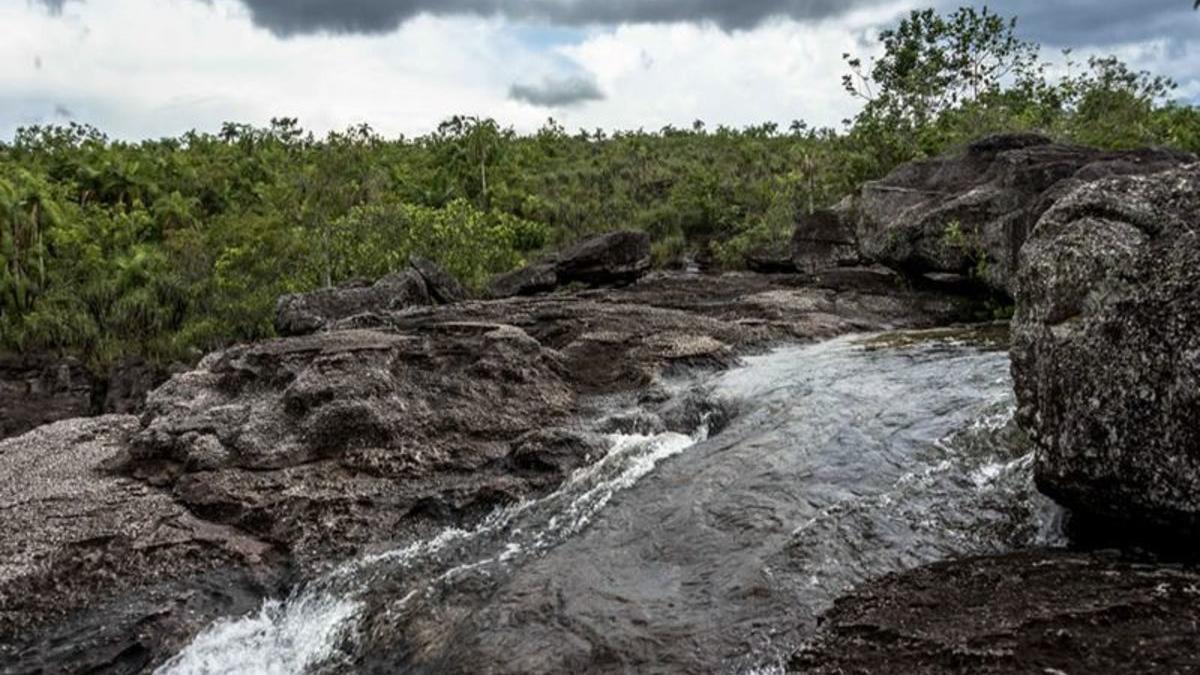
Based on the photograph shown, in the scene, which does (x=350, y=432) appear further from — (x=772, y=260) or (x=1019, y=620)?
(x=772, y=260)

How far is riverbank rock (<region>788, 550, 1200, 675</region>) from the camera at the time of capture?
573cm

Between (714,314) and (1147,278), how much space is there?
13.7 metres

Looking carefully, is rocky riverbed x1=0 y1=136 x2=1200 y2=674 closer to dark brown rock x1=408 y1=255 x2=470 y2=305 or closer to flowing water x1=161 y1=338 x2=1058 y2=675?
flowing water x1=161 y1=338 x2=1058 y2=675

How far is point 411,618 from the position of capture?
8.38m

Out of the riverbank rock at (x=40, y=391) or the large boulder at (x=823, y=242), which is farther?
the large boulder at (x=823, y=242)


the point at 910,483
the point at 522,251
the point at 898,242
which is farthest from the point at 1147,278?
the point at 522,251

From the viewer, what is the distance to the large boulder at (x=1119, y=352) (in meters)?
6.82

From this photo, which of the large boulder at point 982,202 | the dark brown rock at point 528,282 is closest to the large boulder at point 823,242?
the large boulder at point 982,202

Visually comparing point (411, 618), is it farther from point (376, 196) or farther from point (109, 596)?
point (376, 196)

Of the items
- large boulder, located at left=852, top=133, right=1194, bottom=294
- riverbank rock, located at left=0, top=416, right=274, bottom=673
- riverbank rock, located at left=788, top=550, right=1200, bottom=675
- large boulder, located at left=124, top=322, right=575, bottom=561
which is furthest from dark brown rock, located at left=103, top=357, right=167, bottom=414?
riverbank rock, located at left=788, top=550, right=1200, bottom=675

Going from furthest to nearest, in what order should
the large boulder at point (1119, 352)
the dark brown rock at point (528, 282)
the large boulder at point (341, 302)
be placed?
the dark brown rock at point (528, 282) → the large boulder at point (341, 302) → the large boulder at point (1119, 352)

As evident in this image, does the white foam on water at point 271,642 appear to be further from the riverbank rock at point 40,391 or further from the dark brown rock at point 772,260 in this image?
the dark brown rock at point 772,260

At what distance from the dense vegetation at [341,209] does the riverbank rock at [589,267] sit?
299 cm

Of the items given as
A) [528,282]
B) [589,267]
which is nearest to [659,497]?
[528,282]
